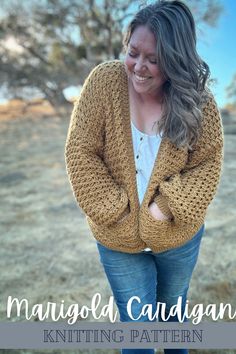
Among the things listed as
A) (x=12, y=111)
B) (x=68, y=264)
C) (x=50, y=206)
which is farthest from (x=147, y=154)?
(x=12, y=111)

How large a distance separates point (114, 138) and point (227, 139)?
19.6 ft

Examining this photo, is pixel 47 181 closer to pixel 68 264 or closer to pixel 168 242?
pixel 68 264

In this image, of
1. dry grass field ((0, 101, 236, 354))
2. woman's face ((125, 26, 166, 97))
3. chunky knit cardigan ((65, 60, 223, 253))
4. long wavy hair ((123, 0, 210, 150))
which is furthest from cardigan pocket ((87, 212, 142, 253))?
dry grass field ((0, 101, 236, 354))

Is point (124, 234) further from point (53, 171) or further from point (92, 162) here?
point (53, 171)

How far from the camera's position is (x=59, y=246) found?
328 centimetres

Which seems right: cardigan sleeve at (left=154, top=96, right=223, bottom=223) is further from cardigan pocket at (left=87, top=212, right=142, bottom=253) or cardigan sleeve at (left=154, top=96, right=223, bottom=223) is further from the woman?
cardigan pocket at (left=87, top=212, right=142, bottom=253)

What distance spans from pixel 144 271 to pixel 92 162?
0.45 metres

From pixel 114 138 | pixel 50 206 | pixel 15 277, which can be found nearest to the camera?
pixel 114 138

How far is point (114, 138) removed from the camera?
4.74ft

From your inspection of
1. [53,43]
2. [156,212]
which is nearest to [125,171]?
[156,212]

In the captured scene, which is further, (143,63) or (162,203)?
(162,203)

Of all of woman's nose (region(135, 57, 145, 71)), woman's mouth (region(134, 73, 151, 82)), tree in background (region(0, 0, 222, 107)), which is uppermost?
woman's nose (region(135, 57, 145, 71))

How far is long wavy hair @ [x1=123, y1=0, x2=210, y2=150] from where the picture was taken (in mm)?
1280

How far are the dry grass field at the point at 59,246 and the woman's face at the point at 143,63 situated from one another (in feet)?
4.56
